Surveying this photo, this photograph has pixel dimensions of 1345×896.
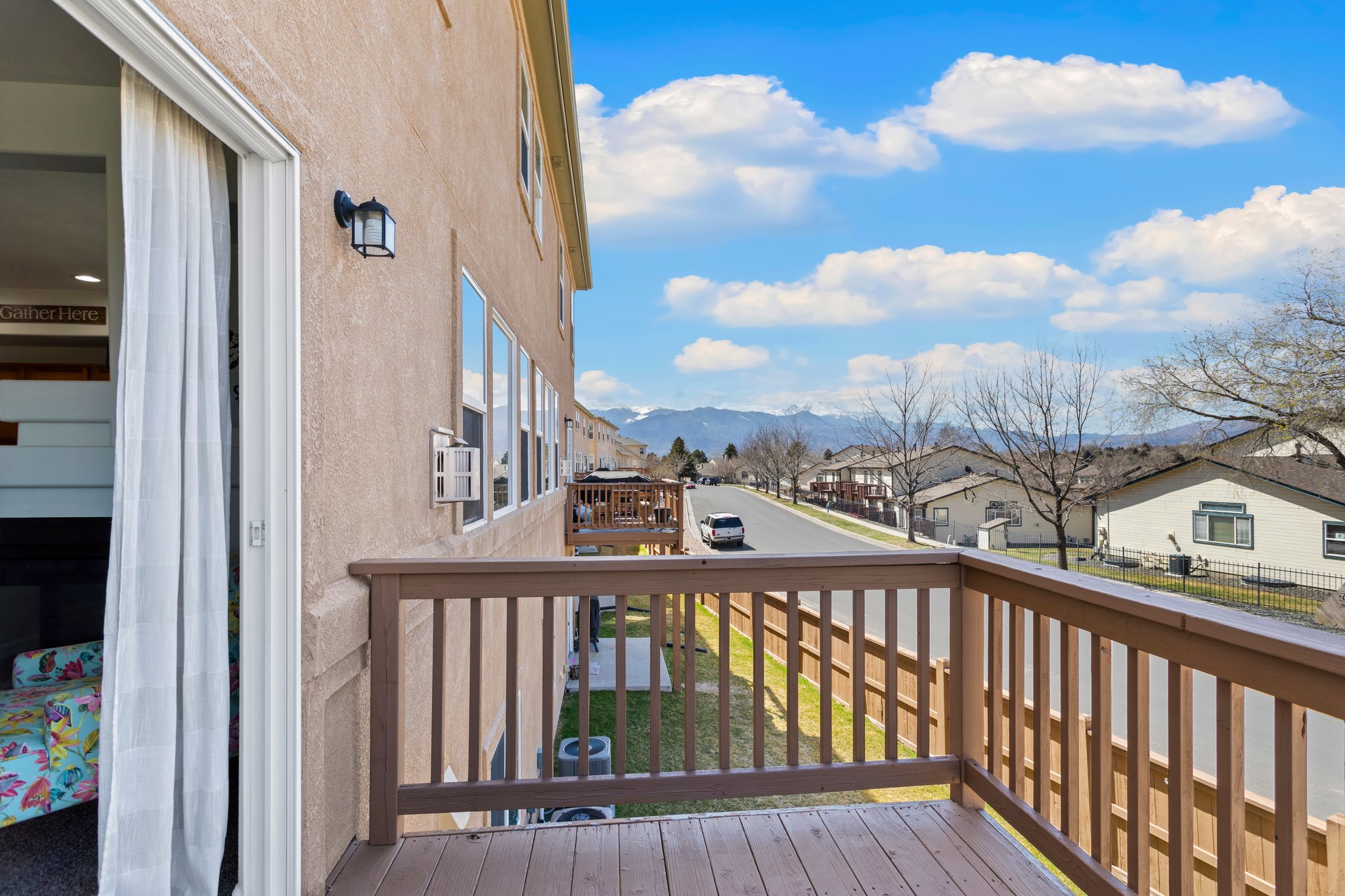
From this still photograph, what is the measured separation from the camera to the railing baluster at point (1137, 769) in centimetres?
168

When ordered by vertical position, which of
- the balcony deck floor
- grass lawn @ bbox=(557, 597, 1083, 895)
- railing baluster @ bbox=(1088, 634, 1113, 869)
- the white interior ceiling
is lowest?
grass lawn @ bbox=(557, 597, 1083, 895)

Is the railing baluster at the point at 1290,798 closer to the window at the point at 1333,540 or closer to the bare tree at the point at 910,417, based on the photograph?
the window at the point at 1333,540

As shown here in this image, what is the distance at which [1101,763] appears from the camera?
1.87 meters

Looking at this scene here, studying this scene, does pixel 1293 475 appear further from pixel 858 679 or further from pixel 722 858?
pixel 722 858

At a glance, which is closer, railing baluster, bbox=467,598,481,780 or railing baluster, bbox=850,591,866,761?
railing baluster, bbox=467,598,481,780

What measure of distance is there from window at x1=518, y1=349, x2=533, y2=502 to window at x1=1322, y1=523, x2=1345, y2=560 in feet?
86.6

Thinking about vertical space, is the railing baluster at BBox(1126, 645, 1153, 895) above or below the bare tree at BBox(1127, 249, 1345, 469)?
below

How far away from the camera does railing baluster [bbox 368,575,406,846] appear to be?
2078 millimetres

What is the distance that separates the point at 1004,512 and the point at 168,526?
38573 millimetres

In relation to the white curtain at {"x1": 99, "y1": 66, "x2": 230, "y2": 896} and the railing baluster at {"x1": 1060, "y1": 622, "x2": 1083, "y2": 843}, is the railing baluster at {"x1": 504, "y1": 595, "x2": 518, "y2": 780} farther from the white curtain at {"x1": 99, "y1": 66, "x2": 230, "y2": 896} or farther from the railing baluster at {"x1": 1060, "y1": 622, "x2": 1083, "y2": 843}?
the railing baluster at {"x1": 1060, "y1": 622, "x2": 1083, "y2": 843}

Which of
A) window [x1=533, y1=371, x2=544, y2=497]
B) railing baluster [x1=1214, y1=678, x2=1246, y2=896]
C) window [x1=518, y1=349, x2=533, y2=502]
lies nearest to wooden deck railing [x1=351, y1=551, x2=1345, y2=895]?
railing baluster [x1=1214, y1=678, x2=1246, y2=896]

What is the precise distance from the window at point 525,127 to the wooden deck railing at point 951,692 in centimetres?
457

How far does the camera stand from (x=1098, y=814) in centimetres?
187

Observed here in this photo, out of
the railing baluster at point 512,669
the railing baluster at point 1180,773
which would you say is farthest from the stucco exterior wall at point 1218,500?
the railing baluster at point 512,669
